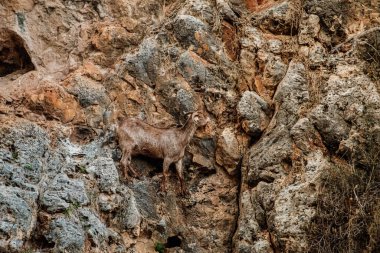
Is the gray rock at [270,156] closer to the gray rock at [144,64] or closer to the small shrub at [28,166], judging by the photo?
the gray rock at [144,64]

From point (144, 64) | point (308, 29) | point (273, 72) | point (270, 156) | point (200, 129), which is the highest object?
point (308, 29)

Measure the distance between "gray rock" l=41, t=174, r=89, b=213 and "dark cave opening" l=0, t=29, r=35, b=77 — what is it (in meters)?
3.25

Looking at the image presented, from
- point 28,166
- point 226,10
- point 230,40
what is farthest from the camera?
point 226,10

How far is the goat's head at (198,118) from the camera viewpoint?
11.5 meters

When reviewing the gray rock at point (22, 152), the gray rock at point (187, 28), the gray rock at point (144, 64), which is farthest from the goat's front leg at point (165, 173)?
the gray rock at point (187, 28)

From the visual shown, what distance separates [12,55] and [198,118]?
4.08 meters

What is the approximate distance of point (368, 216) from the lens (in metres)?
9.59

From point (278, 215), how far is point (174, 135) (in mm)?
2625

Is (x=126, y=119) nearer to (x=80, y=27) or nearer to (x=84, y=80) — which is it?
(x=84, y=80)

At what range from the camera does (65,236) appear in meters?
9.08

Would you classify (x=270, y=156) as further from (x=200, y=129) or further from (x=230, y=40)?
(x=230, y=40)

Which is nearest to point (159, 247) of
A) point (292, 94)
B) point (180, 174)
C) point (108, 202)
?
point (108, 202)

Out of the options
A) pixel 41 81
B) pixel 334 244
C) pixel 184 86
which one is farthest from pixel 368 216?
pixel 41 81

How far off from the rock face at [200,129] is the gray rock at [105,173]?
0.02 meters
